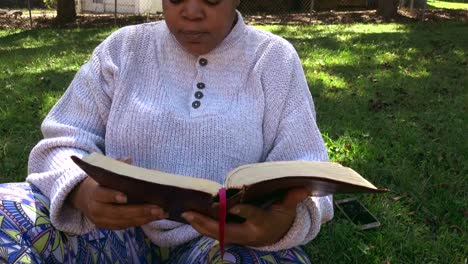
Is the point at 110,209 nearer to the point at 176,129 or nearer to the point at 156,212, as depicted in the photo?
the point at 156,212

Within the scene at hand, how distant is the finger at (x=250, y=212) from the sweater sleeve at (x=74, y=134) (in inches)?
17.3

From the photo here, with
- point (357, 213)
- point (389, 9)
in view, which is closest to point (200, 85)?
point (357, 213)

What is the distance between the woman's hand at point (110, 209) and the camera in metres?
1.35

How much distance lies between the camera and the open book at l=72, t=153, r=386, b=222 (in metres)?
1.22

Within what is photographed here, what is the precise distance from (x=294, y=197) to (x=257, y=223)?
0.11 m

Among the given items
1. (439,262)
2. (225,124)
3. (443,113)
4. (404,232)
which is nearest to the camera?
(225,124)

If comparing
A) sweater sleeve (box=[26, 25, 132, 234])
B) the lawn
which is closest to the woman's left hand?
sweater sleeve (box=[26, 25, 132, 234])

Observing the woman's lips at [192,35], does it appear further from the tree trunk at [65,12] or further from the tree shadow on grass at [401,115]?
the tree trunk at [65,12]

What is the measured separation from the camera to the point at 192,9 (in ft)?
5.58

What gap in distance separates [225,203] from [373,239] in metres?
1.46

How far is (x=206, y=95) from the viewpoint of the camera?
1.78 m

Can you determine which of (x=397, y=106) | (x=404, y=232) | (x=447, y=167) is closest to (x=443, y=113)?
(x=397, y=106)

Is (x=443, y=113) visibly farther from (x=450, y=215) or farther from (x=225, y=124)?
(x=225, y=124)

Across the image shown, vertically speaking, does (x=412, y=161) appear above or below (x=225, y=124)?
below
